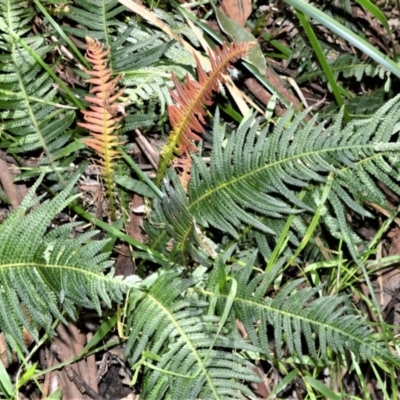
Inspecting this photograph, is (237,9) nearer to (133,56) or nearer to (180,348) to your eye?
(133,56)

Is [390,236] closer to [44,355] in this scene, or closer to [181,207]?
[181,207]

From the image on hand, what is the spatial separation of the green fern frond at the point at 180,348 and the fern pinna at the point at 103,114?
30 centimetres

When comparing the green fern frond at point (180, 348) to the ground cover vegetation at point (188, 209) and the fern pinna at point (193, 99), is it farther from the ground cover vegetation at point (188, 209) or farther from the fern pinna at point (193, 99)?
the fern pinna at point (193, 99)

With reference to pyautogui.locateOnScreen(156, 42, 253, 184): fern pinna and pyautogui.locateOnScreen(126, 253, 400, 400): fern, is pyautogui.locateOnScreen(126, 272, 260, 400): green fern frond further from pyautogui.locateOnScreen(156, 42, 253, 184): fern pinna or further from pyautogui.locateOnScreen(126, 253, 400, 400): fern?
pyautogui.locateOnScreen(156, 42, 253, 184): fern pinna

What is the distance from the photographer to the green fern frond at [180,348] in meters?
1.49

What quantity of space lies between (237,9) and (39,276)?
92cm

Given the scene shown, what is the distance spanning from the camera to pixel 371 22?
6.30ft

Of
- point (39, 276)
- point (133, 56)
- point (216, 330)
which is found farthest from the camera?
point (133, 56)

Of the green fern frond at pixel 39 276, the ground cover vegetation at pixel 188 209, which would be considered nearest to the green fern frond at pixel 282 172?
the ground cover vegetation at pixel 188 209

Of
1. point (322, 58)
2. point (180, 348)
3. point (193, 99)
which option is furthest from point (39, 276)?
point (322, 58)

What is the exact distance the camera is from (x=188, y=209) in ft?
5.18

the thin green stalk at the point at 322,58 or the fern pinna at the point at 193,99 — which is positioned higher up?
the thin green stalk at the point at 322,58

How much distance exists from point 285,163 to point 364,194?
0.77 ft

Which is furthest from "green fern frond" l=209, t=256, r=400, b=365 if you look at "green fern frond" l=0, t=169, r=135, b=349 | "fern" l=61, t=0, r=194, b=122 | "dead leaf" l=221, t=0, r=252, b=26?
"dead leaf" l=221, t=0, r=252, b=26
